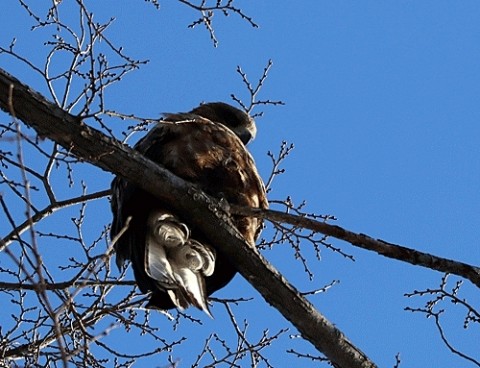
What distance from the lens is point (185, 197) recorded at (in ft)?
12.3

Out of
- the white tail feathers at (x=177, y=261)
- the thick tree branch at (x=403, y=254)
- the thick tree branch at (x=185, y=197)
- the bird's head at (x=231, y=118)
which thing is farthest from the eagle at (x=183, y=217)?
the bird's head at (x=231, y=118)

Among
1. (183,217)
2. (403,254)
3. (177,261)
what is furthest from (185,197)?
(403,254)

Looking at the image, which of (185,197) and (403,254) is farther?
(185,197)

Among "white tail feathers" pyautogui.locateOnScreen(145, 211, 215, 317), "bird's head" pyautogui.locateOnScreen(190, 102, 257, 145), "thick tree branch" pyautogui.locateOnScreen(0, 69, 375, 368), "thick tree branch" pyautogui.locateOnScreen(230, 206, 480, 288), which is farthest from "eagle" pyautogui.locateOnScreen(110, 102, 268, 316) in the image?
"bird's head" pyautogui.locateOnScreen(190, 102, 257, 145)

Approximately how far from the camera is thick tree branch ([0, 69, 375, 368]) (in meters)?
3.48

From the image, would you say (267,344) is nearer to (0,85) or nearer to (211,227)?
(211,227)

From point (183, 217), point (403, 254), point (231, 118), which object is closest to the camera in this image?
point (403, 254)

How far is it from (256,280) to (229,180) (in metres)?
0.88

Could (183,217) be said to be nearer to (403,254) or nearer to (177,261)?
(177,261)

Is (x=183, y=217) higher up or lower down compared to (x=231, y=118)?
lower down

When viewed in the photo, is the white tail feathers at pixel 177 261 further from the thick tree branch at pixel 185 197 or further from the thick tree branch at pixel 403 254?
the thick tree branch at pixel 403 254

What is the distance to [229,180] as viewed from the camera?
14.4ft

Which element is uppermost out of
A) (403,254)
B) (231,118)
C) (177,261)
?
(231,118)

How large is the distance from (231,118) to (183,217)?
6.45 feet
